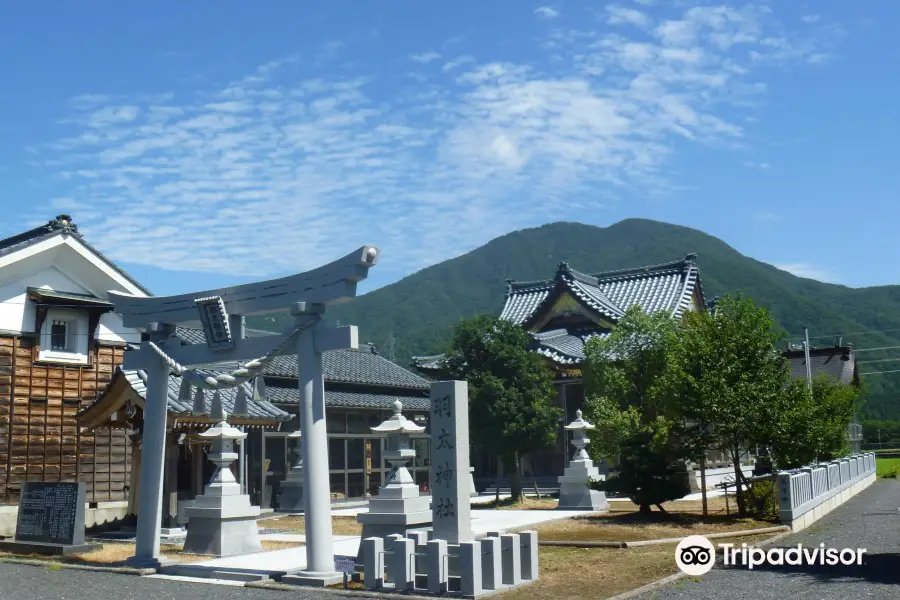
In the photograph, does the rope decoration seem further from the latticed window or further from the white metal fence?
the white metal fence

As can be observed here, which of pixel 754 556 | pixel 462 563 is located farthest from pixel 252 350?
pixel 754 556

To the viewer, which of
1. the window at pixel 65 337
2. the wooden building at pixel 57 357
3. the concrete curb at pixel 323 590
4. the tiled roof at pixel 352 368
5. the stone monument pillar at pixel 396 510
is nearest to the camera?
the concrete curb at pixel 323 590

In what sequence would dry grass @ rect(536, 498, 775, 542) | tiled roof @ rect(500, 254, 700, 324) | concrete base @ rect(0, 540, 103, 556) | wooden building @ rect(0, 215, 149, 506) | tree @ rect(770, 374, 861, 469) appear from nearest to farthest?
concrete base @ rect(0, 540, 103, 556) < dry grass @ rect(536, 498, 775, 542) < tree @ rect(770, 374, 861, 469) < wooden building @ rect(0, 215, 149, 506) < tiled roof @ rect(500, 254, 700, 324)

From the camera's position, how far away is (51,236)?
19.8 meters

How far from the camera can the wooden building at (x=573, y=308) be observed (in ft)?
93.4

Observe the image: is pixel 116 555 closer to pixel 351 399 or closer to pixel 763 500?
pixel 351 399

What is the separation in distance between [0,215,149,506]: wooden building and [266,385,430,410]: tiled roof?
4368 millimetres

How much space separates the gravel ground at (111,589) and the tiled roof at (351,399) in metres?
10.9

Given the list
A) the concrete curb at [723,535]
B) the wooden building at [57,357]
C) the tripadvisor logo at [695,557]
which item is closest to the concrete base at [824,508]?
the concrete curb at [723,535]

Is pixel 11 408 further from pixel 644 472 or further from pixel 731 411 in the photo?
pixel 731 411

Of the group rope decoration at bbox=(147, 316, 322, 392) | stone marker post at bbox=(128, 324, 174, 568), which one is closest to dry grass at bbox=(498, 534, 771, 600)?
rope decoration at bbox=(147, 316, 322, 392)

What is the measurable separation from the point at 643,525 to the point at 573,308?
52.8ft

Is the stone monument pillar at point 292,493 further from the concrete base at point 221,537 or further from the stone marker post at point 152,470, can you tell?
the stone marker post at point 152,470

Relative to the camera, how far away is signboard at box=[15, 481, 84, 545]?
1484 centimetres
